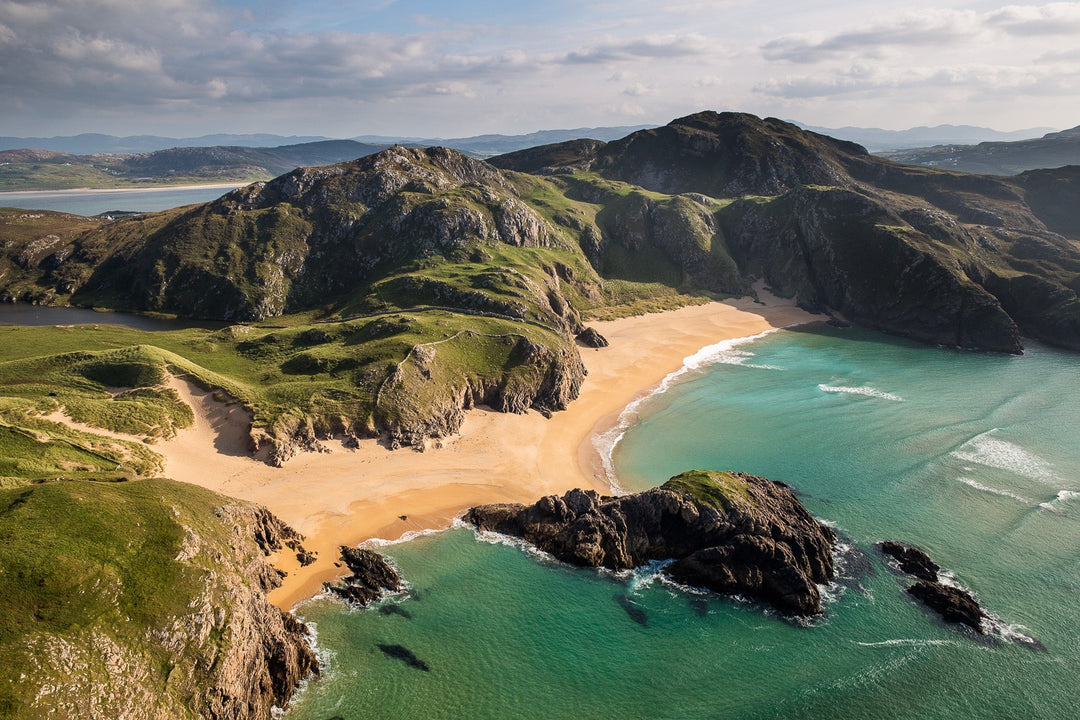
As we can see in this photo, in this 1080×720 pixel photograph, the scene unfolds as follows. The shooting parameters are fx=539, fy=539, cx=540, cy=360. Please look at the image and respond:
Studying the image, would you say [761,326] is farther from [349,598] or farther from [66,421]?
[66,421]

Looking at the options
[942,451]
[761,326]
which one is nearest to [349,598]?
[942,451]

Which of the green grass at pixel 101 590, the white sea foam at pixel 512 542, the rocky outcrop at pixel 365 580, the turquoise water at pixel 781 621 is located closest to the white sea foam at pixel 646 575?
the turquoise water at pixel 781 621

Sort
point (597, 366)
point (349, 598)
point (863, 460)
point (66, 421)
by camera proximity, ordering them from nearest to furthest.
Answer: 1. point (349, 598)
2. point (66, 421)
3. point (863, 460)
4. point (597, 366)

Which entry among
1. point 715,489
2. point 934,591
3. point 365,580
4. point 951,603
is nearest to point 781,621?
point 715,489

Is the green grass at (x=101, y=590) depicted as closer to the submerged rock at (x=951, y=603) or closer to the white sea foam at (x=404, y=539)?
the white sea foam at (x=404, y=539)

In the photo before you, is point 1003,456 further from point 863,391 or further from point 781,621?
point 781,621

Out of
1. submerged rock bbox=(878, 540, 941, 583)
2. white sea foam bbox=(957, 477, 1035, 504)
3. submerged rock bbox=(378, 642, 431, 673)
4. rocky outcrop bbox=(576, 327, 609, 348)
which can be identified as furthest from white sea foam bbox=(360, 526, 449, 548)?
rocky outcrop bbox=(576, 327, 609, 348)
